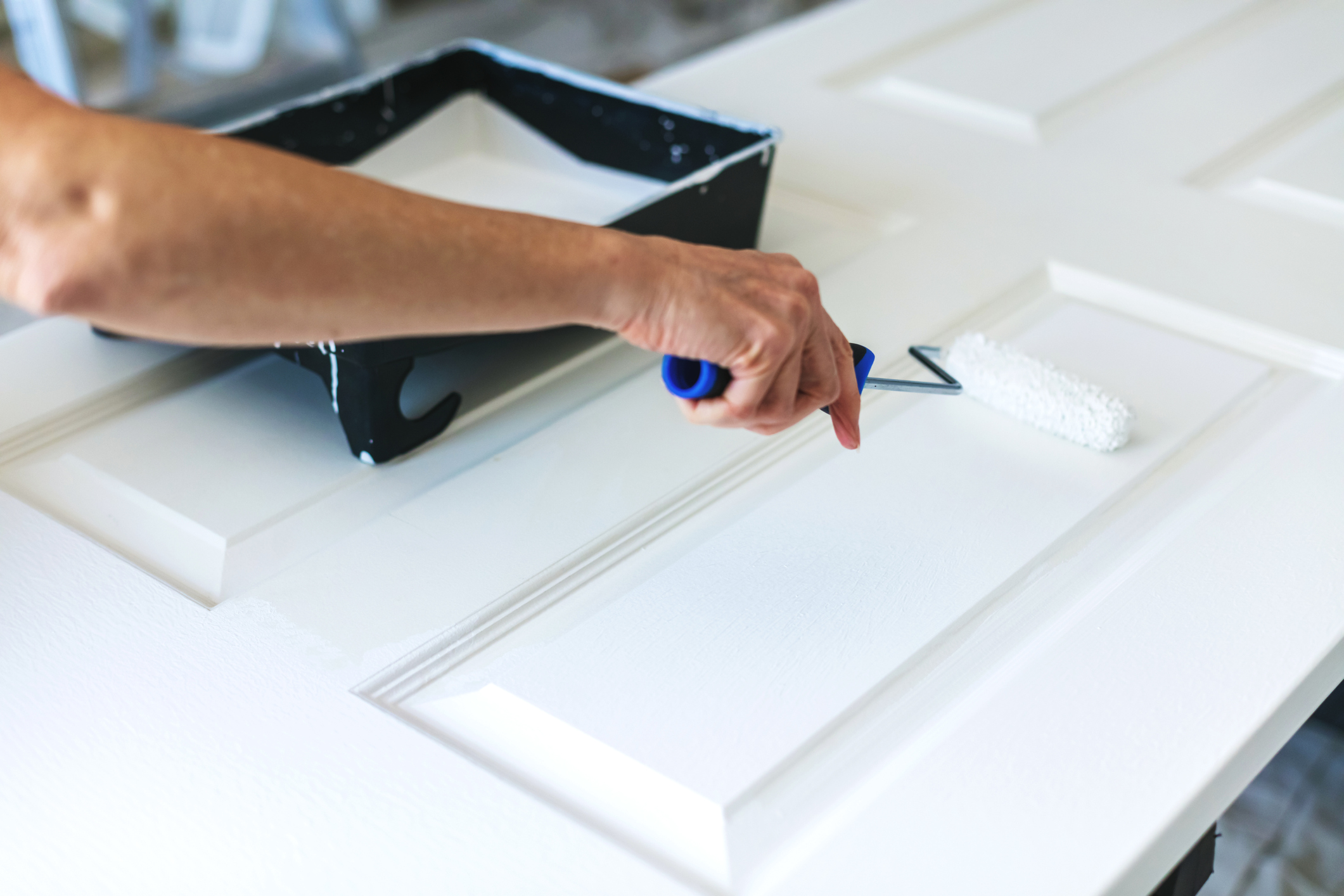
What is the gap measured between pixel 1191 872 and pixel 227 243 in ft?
2.08

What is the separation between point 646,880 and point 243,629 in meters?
0.29

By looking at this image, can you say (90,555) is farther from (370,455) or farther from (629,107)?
(629,107)

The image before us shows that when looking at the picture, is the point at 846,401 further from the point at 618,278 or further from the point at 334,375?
the point at 334,375

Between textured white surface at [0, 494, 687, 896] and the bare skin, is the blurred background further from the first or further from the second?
the bare skin

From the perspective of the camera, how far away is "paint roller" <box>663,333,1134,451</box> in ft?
2.67

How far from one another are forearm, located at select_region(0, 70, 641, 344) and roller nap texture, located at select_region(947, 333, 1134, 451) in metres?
0.42

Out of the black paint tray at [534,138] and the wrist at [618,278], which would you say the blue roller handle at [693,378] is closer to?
the wrist at [618,278]

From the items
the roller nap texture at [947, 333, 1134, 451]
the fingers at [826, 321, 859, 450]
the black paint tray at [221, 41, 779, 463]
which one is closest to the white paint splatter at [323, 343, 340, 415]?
the black paint tray at [221, 41, 779, 463]

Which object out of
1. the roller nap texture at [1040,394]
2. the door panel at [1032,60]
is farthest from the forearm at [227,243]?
the door panel at [1032,60]

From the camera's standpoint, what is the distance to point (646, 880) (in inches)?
21.1

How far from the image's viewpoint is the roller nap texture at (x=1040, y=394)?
32.3 inches

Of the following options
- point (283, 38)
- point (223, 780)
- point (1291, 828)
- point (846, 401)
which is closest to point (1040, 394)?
point (846, 401)

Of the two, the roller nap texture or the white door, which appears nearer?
the white door

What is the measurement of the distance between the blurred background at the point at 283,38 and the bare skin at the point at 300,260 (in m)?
2.32
